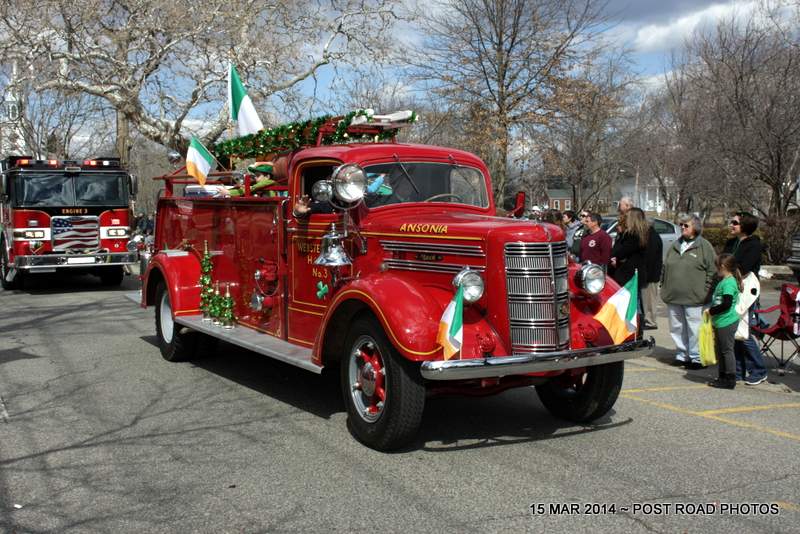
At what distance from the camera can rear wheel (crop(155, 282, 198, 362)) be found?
8.62 metres

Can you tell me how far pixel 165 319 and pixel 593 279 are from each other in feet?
17.1

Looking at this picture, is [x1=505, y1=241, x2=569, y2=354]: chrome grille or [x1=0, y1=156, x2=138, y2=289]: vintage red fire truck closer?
[x1=505, y1=241, x2=569, y2=354]: chrome grille

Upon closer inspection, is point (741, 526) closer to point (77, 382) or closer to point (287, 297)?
point (287, 297)

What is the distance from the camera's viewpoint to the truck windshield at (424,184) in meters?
6.43

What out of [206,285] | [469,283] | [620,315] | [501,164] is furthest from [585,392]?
[501,164]

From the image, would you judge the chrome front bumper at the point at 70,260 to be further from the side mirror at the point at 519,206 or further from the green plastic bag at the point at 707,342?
the green plastic bag at the point at 707,342

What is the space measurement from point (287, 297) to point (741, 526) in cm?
408

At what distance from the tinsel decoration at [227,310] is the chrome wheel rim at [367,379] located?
2521mm

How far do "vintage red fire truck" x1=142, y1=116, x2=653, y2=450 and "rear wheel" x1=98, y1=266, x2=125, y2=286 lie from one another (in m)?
9.90

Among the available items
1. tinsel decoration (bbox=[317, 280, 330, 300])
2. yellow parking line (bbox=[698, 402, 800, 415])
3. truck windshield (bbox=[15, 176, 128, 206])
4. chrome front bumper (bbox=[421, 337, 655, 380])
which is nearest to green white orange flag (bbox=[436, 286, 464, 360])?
chrome front bumper (bbox=[421, 337, 655, 380])

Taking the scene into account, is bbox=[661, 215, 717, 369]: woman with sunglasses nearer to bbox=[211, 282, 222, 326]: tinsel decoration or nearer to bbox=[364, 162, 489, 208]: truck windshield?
bbox=[364, 162, 489, 208]: truck windshield

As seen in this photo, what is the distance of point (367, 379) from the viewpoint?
18.4ft

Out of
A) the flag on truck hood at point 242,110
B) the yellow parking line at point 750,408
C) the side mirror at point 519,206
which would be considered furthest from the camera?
the flag on truck hood at point 242,110

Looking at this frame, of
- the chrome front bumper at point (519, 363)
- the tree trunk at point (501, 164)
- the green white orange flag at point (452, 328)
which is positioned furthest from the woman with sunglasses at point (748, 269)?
the tree trunk at point (501, 164)
